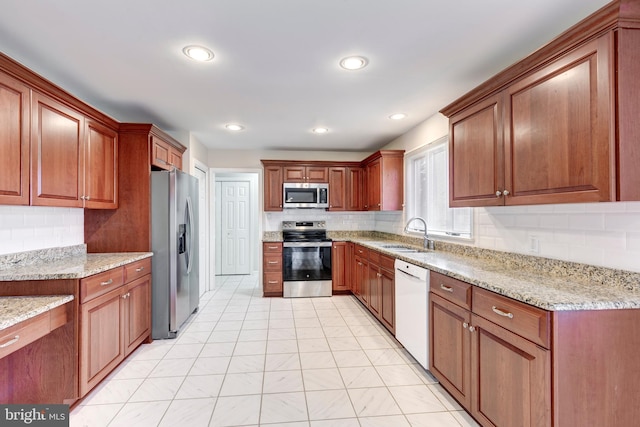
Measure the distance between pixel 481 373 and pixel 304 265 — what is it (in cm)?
304

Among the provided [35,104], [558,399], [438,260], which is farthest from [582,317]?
[35,104]

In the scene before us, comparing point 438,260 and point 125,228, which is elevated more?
point 125,228

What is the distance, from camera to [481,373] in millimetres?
1658

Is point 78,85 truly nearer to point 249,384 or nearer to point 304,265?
point 249,384

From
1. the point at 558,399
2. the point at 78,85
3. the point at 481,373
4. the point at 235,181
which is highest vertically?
the point at 78,85

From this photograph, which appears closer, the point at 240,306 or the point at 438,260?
the point at 438,260

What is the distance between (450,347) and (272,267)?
2.92 metres

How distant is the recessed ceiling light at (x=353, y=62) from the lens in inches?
81.3

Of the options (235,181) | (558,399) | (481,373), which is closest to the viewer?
(558,399)

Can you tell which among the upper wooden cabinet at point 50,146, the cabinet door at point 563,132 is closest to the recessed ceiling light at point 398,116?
the cabinet door at point 563,132

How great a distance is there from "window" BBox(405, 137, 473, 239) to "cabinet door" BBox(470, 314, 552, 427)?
1305 millimetres

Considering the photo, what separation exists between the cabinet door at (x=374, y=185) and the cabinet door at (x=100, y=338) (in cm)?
316

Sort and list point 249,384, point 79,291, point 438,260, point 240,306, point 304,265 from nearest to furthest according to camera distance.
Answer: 1. point 79,291
2. point 249,384
3. point 438,260
4. point 240,306
5. point 304,265

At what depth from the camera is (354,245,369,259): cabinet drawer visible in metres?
3.85
